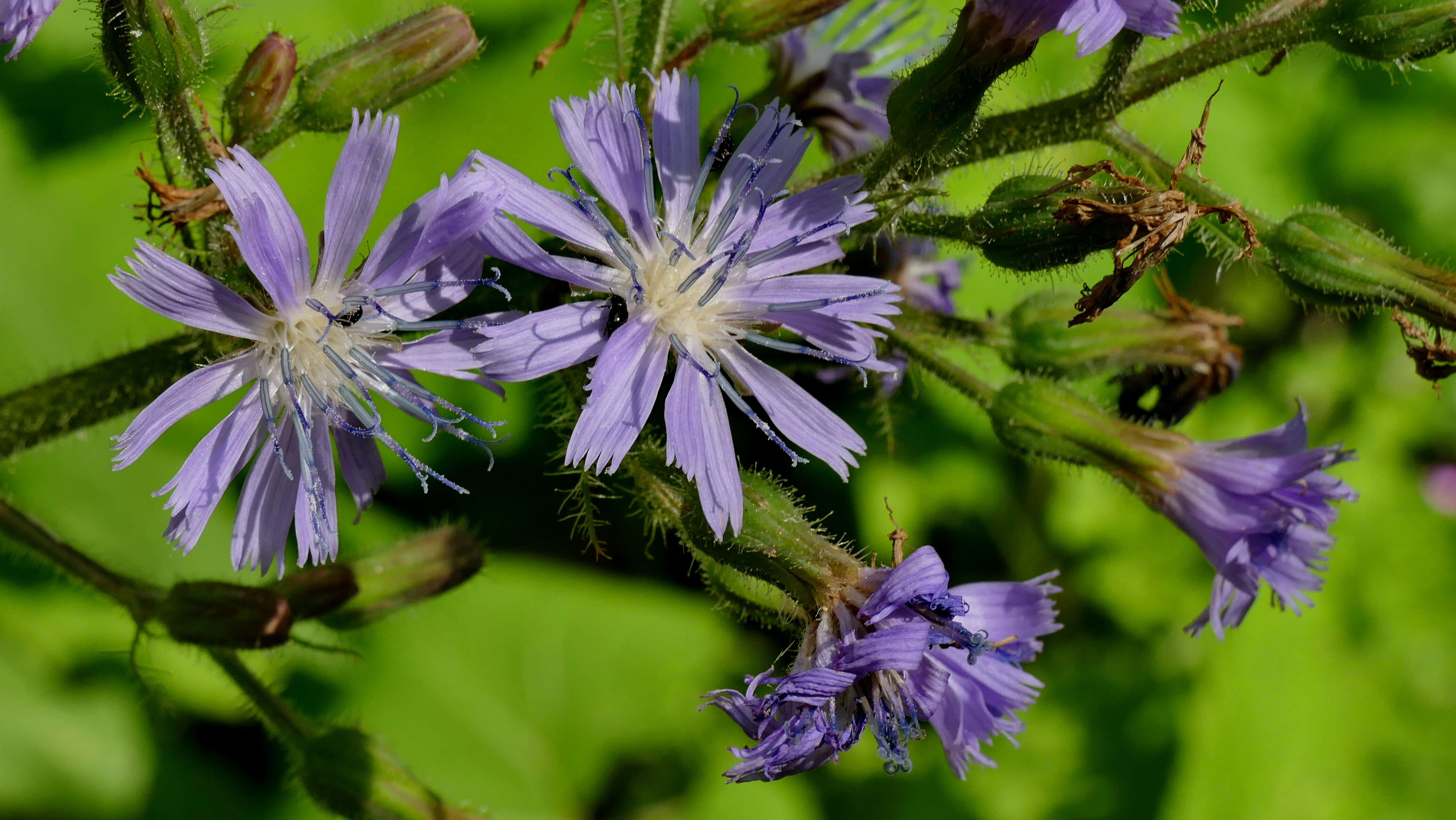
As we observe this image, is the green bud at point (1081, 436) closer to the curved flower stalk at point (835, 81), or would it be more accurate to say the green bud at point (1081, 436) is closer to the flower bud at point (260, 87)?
the curved flower stalk at point (835, 81)

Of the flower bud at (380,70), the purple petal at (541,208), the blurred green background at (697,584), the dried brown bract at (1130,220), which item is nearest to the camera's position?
the purple petal at (541,208)

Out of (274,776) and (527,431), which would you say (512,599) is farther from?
(274,776)

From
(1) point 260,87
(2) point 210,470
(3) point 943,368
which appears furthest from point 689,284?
(1) point 260,87

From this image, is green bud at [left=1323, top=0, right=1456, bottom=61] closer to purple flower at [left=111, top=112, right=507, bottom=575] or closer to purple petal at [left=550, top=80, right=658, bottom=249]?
purple petal at [left=550, top=80, right=658, bottom=249]

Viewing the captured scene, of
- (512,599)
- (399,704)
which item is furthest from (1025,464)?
(399,704)

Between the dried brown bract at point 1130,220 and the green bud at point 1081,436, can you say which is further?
the green bud at point 1081,436

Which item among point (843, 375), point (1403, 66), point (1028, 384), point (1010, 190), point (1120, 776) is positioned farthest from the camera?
point (1120, 776)

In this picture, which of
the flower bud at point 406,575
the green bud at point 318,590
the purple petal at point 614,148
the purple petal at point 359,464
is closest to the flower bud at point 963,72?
the purple petal at point 614,148
